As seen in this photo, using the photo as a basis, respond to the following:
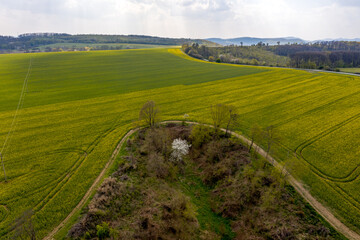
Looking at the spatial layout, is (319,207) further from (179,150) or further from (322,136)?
(179,150)

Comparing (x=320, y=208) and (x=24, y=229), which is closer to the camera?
(x=24, y=229)

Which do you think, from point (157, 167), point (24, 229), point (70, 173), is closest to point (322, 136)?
Result: point (157, 167)

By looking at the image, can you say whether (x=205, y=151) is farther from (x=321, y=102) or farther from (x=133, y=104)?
(x=321, y=102)

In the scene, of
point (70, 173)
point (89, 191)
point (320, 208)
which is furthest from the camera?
point (70, 173)

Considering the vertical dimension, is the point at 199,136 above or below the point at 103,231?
above

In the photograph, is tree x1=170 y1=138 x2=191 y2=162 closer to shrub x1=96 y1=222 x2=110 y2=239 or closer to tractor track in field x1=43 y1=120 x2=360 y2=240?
tractor track in field x1=43 y1=120 x2=360 y2=240

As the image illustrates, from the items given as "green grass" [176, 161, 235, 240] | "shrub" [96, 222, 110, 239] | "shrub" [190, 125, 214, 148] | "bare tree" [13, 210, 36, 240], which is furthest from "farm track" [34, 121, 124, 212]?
"shrub" [190, 125, 214, 148]

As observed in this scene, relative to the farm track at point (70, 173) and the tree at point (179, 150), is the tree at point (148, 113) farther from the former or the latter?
the tree at point (179, 150)
